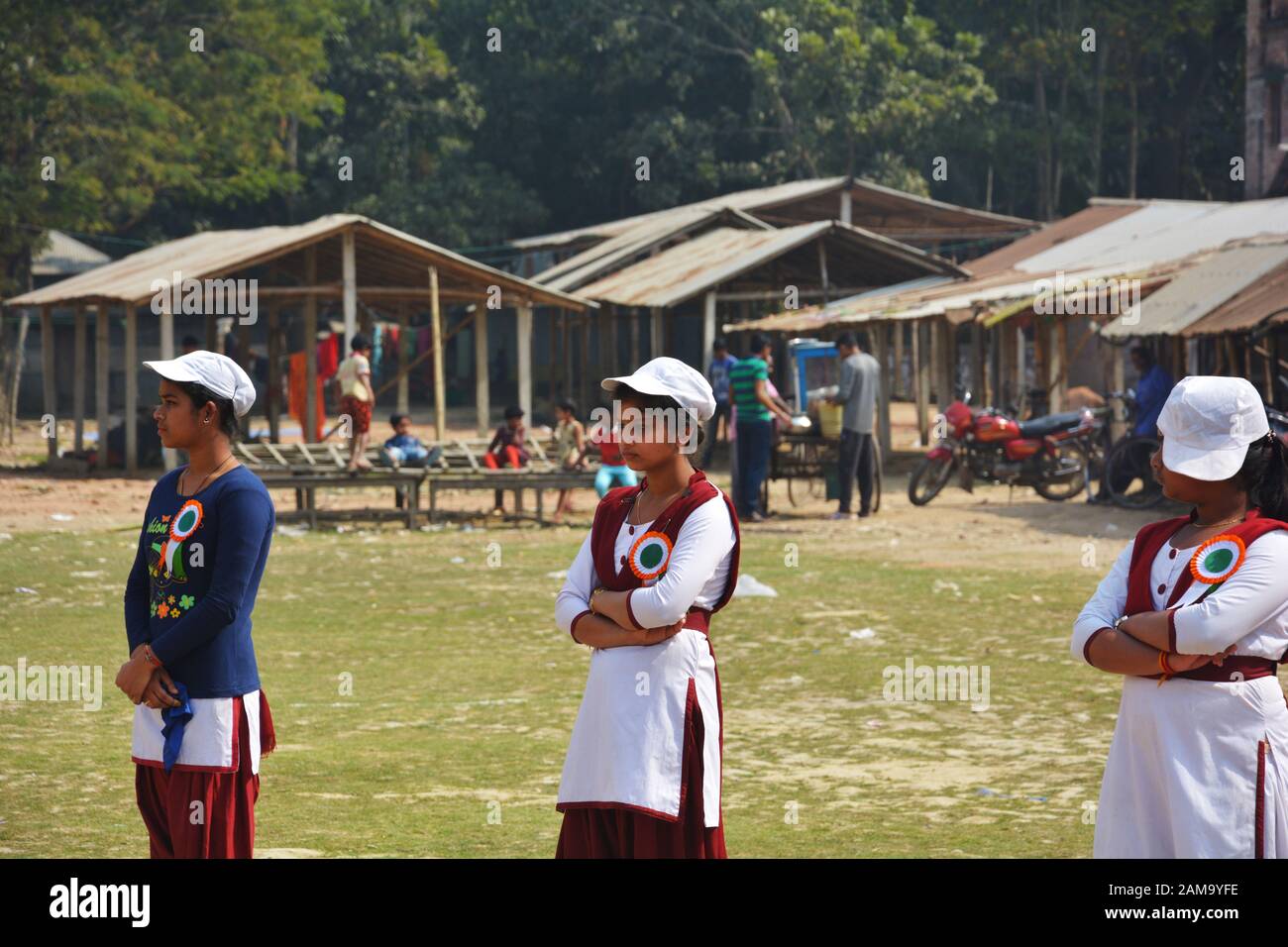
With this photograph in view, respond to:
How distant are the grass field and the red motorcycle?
447 centimetres

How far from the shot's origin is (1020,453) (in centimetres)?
1945

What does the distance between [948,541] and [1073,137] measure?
28.0m

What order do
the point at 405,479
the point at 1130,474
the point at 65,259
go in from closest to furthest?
1. the point at 405,479
2. the point at 1130,474
3. the point at 65,259

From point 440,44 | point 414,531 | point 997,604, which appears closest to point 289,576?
point 414,531

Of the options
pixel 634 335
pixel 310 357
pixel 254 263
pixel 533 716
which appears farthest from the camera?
pixel 634 335

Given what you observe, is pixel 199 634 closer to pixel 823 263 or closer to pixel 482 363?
pixel 482 363

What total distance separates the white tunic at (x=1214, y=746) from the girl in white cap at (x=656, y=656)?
993 mm

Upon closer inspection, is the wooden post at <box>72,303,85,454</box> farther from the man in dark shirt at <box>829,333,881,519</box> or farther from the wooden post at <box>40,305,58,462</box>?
the man in dark shirt at <box>829,333,881,519</box>

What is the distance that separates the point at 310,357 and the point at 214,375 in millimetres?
19901

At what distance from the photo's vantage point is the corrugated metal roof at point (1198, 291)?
58.3ft

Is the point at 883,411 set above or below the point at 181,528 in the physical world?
above

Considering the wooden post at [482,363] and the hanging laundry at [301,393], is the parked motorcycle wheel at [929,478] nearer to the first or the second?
the wooden post at [482,363]

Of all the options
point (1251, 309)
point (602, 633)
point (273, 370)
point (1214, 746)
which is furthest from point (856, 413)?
point (1214, 746)

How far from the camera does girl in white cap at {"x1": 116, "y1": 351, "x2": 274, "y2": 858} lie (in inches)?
183
